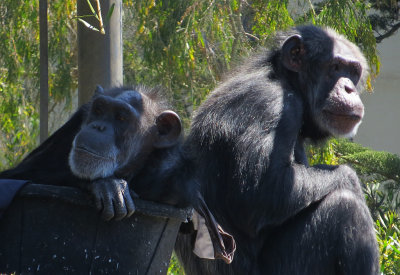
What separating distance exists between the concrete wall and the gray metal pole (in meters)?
10.2

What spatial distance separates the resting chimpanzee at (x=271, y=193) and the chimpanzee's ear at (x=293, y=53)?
0.25 meters

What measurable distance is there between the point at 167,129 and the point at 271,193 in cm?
76

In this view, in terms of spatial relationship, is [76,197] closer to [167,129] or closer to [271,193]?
[167,129]

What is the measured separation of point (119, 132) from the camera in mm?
3393

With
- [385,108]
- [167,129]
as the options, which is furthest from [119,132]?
[385,108]

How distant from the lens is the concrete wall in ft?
44.5

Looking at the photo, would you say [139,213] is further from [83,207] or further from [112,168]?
[112,168]

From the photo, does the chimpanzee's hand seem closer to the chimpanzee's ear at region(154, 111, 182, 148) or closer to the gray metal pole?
the chimpanzee's ear at region(154, 111, 182, 148)

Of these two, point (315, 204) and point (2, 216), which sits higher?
point (2, 216)

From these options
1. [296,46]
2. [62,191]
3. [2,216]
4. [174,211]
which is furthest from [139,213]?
[296,46]

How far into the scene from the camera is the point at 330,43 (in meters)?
4.64

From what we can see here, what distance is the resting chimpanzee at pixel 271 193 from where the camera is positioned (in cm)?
395

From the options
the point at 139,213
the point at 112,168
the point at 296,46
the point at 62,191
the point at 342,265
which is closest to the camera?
the point at 62,191

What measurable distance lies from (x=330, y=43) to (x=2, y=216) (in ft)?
9.18
